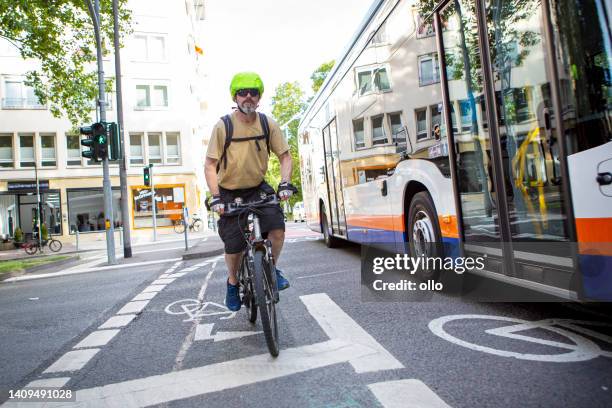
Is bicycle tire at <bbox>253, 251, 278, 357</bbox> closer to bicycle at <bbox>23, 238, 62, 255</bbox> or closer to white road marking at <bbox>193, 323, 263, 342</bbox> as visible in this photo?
white road marking at <bbox>193, 323, 263, 342</bbox>

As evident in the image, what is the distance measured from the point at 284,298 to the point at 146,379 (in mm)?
2526

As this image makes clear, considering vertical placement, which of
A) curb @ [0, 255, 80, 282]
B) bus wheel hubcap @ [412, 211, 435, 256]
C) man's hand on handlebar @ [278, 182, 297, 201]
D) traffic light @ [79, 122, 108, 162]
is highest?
traffic light @ [79, 122, 108, 162]

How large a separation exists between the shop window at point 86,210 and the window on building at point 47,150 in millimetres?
2152

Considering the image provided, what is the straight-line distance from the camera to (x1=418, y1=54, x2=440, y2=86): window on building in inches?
176

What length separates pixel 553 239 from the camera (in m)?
3.30

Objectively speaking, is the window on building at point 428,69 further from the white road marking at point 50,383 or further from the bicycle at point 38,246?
the bicycle at point 38,246

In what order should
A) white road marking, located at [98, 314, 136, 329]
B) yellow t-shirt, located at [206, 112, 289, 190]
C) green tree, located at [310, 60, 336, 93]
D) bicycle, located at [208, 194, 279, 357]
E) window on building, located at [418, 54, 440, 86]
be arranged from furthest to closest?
green tree, located at [310, 60, 336, 93] → white road marking, located at [98, 314, 136, 329] → window on building, located at [418, 54, 440, 86] → yellow t-shirt, located at [206, 112, 289, 190] → bicycle, located at [208, 194, 279, 357]

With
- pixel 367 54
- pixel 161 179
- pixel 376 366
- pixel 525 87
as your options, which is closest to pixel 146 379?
pixel 376 366

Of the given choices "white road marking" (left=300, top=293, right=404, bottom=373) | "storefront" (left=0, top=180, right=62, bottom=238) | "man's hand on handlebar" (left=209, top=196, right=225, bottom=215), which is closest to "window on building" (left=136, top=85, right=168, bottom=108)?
"storefront" (left=0, top=180, right=62, bottom=238)

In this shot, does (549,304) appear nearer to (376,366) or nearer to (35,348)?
(376,366)

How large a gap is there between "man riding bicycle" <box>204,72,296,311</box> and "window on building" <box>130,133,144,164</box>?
100 feet

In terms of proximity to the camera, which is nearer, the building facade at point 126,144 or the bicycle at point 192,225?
the building facade at point 126,144

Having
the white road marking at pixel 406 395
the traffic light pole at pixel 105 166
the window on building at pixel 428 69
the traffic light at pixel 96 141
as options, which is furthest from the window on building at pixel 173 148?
the white road marking at pixel 406 395

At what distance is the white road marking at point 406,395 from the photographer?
2.42 m
